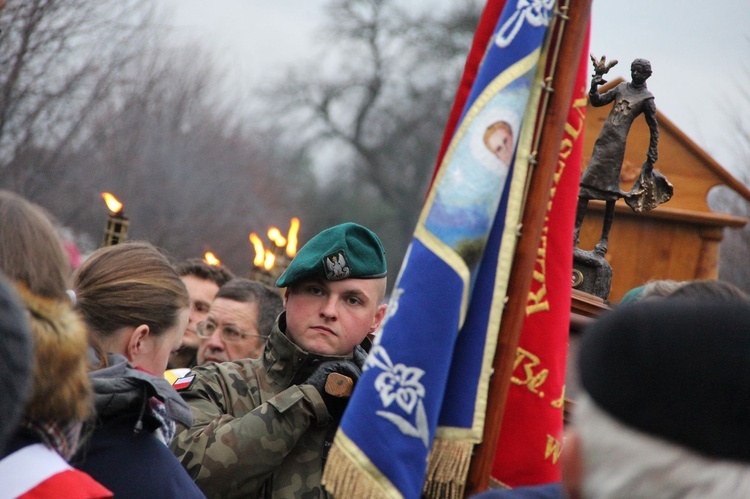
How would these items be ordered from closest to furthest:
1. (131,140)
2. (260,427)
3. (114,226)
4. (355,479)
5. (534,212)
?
(355,479) → (534,212) → (260,427) → (114,226) → (131,140)

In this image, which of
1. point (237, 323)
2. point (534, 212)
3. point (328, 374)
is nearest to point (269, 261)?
point (237, 323)

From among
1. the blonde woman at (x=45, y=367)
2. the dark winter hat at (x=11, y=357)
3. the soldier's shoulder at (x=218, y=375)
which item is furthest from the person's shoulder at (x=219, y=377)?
the dark winter hat at (x=11, y=357)

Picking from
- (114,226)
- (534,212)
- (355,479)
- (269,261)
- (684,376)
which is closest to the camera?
(684,376)

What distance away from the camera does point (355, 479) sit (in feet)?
8.80

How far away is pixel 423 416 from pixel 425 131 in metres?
31.7

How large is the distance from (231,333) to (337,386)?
2.68 metres

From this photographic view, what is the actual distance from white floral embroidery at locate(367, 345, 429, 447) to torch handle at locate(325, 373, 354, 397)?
0.85 metres

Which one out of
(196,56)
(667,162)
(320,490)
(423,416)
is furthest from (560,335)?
(196,56)

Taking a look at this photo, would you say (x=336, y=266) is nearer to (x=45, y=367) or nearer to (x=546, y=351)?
(x=546, y=351)

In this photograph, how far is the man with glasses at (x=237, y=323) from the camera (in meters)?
6.09

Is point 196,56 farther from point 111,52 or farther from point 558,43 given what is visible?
point 558,43

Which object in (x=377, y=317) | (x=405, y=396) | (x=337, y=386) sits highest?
(x=405, y=396)

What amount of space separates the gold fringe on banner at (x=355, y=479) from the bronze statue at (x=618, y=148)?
6.45 ft

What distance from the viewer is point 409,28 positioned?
105 feet
